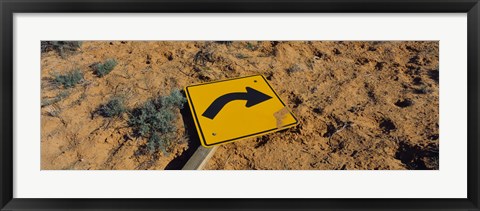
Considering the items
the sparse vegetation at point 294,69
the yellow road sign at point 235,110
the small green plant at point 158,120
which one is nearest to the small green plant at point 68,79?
the small green plant at point 158,120

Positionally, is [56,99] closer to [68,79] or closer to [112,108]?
[68,79]

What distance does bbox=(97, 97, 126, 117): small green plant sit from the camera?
304 cm

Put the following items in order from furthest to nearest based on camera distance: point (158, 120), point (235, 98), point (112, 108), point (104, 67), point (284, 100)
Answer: point (104, 67)
point (284, 100)
point (112, 108)
point (158, 120)
point (235, 98)

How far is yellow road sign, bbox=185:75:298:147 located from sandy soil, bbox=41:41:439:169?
0.21 meters

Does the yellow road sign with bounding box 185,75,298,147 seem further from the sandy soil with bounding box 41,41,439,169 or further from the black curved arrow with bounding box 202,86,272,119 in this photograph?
the sandy soil with bounding box 41,41,439,169

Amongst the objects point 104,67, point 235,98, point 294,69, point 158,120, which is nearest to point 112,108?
point 158,120

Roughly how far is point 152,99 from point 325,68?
Result: 173 centimetres

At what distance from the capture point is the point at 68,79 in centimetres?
328

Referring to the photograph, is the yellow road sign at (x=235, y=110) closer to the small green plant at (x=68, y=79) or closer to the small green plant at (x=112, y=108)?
the small green plant at (x=112, y=108)

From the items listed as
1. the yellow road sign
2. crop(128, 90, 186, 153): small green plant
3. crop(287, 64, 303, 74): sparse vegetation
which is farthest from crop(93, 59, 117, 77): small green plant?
crop(287, 64, 303, 74): sparse vegetation
